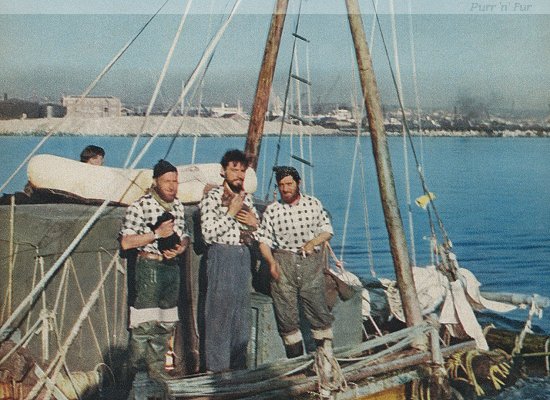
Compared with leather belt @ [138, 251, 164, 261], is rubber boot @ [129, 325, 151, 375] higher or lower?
lower

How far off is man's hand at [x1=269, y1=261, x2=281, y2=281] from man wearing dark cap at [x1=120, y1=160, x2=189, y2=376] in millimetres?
848

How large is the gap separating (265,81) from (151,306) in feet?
11.8

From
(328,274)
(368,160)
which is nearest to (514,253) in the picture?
(328,274)

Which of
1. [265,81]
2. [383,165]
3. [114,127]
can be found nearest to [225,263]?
[383,165]

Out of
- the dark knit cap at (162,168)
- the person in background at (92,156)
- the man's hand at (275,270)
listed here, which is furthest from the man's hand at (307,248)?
the person in background at (92,156)

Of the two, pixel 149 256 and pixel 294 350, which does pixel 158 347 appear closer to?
pixel 149 256

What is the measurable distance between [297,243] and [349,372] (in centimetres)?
123

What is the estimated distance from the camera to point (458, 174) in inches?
1655

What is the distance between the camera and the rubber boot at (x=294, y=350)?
21.8 ft

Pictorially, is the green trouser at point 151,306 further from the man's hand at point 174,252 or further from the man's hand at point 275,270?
the man's hand at point 275,270

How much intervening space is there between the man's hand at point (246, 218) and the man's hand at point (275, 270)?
1.24ft

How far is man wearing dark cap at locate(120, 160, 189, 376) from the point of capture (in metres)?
6.03

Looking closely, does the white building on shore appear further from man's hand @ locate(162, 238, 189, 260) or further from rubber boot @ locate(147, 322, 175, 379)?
rubber boot @ locate(147, 322, 175, 379)

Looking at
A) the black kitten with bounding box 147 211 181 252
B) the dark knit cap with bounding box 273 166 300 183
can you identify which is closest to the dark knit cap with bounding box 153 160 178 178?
Result: the black kitten with bounding box 147 211 181 252
